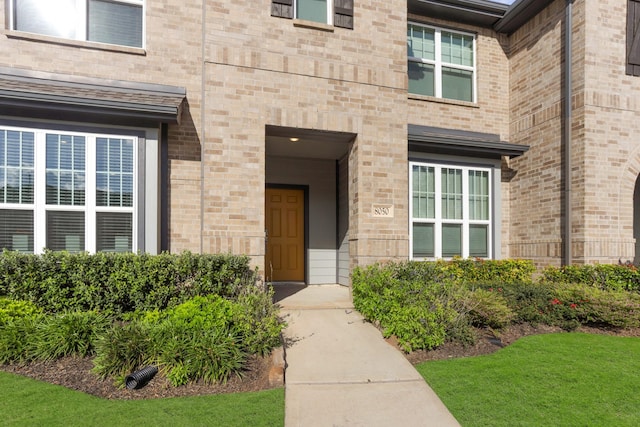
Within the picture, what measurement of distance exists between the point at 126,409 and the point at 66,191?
150 inches

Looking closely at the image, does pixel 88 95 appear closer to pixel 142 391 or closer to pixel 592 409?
pixel 142 391

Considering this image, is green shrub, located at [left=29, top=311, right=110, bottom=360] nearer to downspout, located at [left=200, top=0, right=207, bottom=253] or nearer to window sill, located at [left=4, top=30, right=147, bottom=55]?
downspout, located at [left=200, top=0, right=207, bottom=253]

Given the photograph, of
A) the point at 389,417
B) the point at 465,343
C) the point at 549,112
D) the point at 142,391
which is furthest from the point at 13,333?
the point at 549,112

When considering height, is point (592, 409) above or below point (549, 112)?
below

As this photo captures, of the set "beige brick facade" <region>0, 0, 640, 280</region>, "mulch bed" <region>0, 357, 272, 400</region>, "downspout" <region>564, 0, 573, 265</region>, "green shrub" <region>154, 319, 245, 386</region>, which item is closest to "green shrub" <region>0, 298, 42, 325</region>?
"mulch bed" <region>0, 357, 272, 400</region>

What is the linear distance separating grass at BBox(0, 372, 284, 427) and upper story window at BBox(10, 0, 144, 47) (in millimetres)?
5478

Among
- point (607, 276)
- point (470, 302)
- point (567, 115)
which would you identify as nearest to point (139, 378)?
point (470, 302)

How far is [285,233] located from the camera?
977 cm

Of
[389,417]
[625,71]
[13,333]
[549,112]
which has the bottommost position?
[389,417]

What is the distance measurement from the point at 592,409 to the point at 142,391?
14.3 feet

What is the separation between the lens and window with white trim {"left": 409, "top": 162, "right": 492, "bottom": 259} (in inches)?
347

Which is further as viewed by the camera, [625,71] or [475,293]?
[625,71]

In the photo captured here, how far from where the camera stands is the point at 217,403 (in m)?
3.88

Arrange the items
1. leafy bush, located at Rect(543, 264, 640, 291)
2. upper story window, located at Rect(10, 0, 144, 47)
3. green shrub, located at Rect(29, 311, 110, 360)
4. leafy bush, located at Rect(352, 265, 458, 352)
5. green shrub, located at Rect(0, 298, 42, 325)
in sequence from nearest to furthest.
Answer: green shrub, located at Rect(29, 311, 110, 360)
green shrub, located at Rect(0, 298, 42, 325)
leafy bush, located at Rect(352, 265, 458, 352)
upper story window, located at Rect(10, 0, 144, 47)
leafy bush, located at Rect(543, 264, 640, 291)
